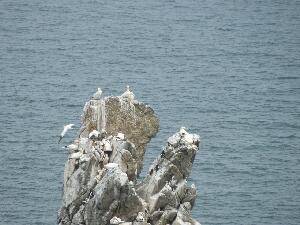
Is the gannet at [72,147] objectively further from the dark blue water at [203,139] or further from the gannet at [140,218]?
the dark blue water at [203,139]

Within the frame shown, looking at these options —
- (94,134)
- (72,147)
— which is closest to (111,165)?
(94,134)

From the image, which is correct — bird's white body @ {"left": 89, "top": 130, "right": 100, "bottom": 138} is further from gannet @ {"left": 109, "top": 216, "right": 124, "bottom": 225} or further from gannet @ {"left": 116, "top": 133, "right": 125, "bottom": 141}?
gannet @ {"left": 109, "top": 216, "right": 124, "bottom": 225}

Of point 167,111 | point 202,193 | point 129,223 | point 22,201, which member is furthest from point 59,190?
point 129,223

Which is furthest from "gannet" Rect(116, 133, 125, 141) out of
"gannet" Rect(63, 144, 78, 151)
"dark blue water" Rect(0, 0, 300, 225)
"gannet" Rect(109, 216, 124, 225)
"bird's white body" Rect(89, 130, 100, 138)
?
"dark blue water" Rect(0, 0, 300, 225)

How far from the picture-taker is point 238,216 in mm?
127250

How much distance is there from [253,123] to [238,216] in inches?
1773

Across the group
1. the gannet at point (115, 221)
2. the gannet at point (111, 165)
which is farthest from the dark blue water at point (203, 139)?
the gannet at point (115, 221)

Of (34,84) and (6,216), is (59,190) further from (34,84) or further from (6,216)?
(34,84)

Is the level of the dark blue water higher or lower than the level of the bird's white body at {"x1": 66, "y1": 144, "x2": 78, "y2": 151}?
lower

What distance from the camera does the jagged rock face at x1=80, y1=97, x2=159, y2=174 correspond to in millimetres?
82188

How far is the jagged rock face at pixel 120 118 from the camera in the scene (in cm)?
8219

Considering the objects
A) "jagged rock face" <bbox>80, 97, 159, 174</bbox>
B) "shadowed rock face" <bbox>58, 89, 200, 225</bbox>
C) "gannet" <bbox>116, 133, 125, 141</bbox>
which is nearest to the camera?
"shadowed rock face" <bbox>58, 89, 200, 225</bbox>

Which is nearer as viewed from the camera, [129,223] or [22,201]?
[129,223]

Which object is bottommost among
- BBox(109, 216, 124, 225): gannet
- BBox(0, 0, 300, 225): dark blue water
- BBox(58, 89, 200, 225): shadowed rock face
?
BBox(0, 0, 300, 225): dark blue water
